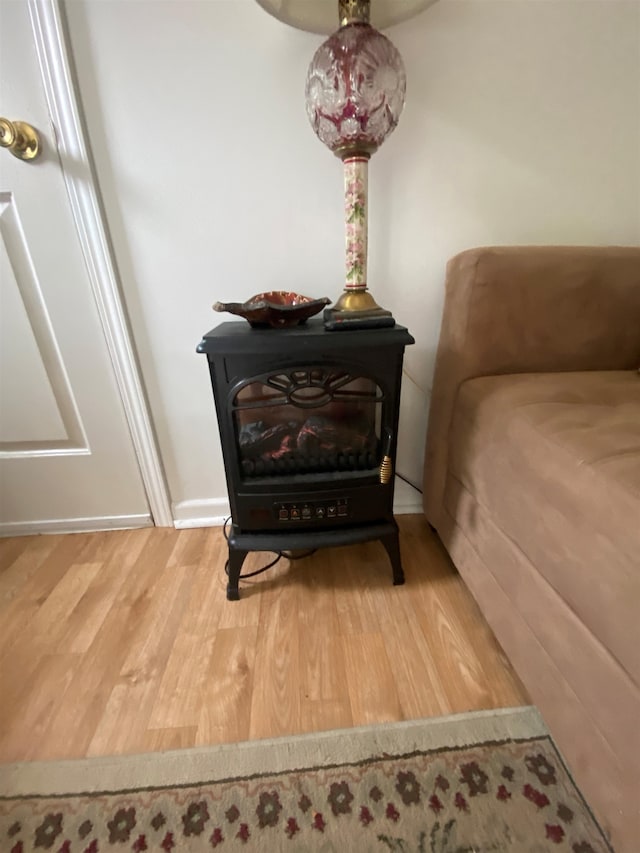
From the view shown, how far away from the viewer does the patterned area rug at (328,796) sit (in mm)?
570

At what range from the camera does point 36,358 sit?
108 cm

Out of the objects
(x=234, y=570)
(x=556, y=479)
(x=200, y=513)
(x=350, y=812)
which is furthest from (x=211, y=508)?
(x=556, y=479)

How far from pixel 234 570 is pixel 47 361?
0.81 metres

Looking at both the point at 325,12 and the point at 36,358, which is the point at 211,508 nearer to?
the point at 36,358

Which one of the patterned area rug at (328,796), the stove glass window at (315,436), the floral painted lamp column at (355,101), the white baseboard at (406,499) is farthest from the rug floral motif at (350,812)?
the floral painted lamp column at (355,101)

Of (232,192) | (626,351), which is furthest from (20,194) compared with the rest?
(626,351)

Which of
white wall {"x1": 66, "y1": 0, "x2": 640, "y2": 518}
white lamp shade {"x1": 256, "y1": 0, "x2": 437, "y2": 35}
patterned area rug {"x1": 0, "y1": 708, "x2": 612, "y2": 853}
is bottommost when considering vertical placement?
patterned area rug {"x1": 0, "y1": 708, "x2": 612, "y2": 853}

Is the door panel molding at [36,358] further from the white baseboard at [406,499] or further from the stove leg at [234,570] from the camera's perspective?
the white baseboard at [406,499]

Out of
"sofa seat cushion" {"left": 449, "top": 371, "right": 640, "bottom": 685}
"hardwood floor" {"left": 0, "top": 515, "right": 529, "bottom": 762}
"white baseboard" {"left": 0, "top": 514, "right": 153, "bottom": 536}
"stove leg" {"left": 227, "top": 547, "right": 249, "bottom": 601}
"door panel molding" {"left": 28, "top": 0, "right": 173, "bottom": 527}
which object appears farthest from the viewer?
"white baseboard" {"left": 0, "top": 514, "right": 153, "bottom": 536}

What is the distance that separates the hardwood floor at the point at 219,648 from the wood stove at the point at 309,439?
133 millimetres

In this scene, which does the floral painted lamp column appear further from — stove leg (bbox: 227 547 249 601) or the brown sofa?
stove leg (bbox: 227 547 249 601)

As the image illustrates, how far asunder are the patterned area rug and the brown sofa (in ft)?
0.32

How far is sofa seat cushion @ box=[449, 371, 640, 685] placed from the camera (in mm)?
490

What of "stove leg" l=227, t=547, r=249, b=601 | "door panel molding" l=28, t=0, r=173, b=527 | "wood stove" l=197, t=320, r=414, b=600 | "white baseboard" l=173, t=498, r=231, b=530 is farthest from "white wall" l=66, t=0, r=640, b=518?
"stove leg" l=227, t=547, r=249, b=601
